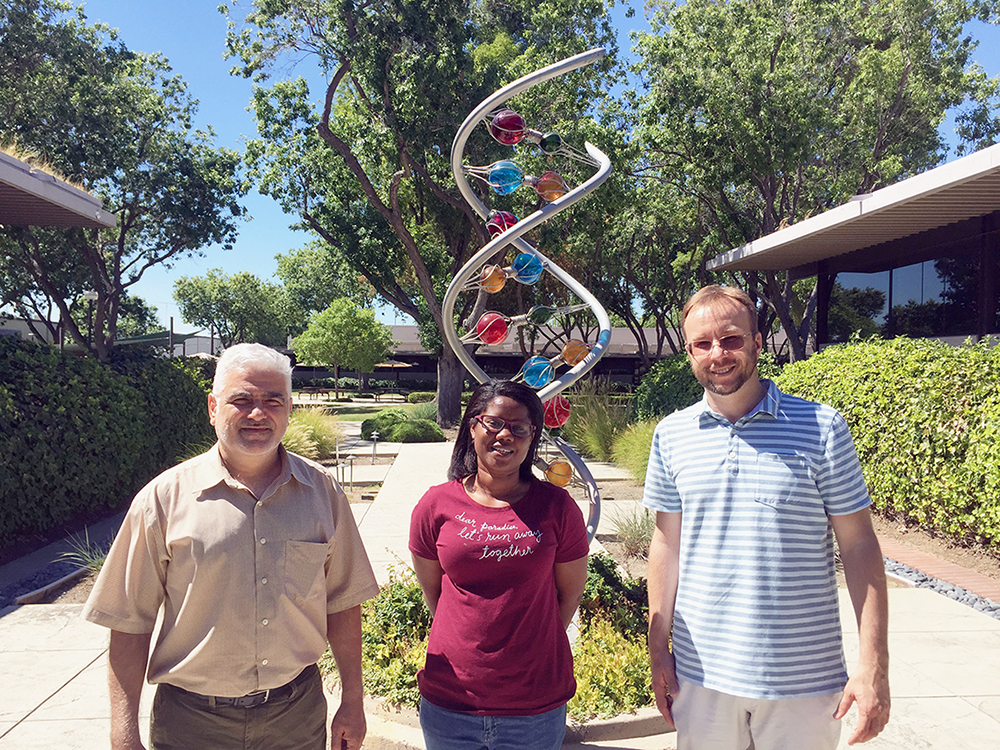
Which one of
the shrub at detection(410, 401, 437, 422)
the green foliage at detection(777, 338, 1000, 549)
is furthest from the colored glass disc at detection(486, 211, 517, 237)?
the shrub at detection(410, 401, 437, 422)

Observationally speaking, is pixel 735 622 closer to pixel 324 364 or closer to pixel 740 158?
pixel 740 158

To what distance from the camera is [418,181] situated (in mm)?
20656

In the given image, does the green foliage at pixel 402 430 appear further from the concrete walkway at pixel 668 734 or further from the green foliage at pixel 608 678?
the green foliage at pixel 608 678

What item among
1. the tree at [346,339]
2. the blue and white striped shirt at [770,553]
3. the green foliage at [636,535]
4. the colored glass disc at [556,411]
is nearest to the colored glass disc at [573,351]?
the colored glass disc at [556,411]

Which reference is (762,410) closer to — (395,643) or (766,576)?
(766,576)

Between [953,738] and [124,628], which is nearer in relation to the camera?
[124,628]

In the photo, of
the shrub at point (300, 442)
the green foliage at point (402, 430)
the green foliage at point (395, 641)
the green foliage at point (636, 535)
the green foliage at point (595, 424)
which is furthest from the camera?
the green foliage at point (402, 430)

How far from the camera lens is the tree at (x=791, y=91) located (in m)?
16.4

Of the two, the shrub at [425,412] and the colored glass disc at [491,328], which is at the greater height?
the colored glass disc at [491,328]

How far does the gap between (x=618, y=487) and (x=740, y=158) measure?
9.69m

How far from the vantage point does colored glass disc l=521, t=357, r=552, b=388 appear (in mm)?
4254

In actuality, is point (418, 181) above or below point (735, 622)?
above

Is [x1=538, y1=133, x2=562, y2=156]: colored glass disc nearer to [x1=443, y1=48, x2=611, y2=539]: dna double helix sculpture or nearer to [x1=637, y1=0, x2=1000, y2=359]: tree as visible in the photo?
[x1=443, y1=48, x2=611, y2=539]: dna double helix sculpture

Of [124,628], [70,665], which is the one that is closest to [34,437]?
[70,665]
